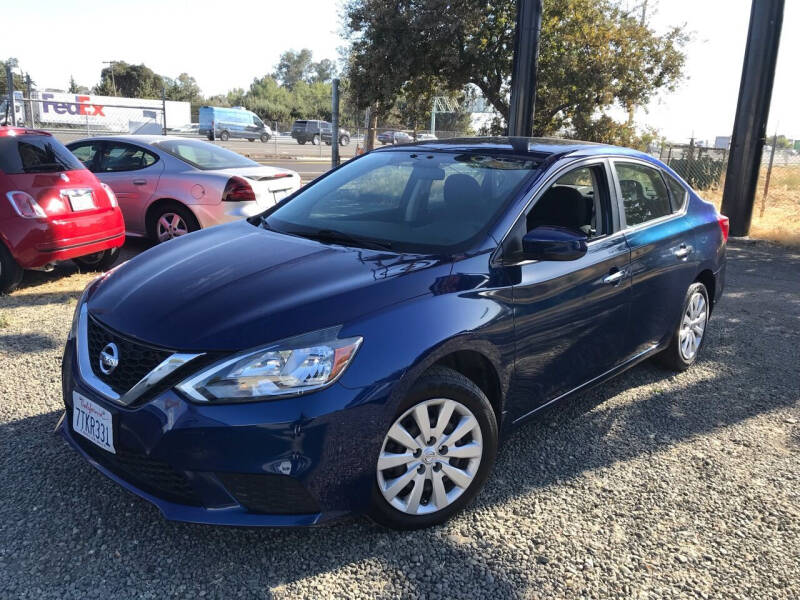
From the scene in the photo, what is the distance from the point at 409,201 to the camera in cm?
356

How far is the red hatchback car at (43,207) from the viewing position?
5.62m

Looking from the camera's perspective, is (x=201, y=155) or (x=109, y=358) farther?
(x=201, y=155)

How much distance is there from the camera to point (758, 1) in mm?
10281

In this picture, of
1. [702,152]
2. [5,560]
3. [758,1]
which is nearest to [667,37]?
[758,1]

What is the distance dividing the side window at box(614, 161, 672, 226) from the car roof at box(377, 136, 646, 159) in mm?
130

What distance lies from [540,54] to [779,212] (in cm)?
620

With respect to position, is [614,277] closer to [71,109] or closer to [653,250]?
[653,250]

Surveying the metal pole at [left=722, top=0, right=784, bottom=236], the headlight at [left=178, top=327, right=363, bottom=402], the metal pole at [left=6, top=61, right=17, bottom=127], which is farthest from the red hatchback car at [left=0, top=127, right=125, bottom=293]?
the metal pole at [left=722, top=0, right=784, bottom=236]

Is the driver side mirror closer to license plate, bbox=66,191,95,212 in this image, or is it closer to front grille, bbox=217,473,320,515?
front grille, bbox=217,473,320,515

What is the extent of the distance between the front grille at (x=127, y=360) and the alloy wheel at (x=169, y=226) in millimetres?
5198

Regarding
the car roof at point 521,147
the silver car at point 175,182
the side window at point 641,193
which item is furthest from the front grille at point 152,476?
the silver car at point 175,182

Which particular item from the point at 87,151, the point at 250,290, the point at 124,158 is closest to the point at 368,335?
the point at 250,290

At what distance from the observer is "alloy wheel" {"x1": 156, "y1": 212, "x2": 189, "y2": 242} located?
7.56m

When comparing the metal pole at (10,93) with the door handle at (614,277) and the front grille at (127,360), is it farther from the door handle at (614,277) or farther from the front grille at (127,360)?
the door handle at (614,277)
